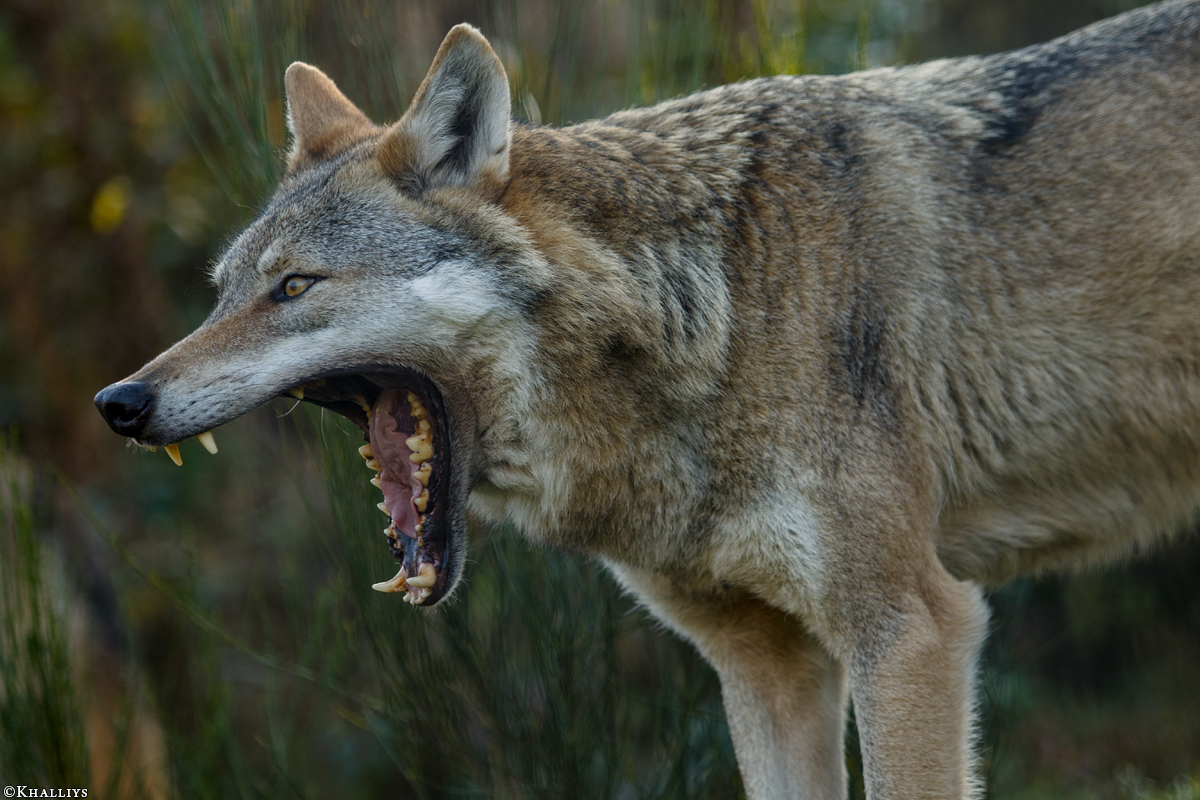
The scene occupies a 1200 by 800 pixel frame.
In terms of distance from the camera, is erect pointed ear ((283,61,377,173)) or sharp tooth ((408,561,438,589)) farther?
erect pointed ear ((283,61,377,173))

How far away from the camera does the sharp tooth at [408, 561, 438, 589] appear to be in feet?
8.57

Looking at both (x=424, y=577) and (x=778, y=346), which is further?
(x=778, y=346)

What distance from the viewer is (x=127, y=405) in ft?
7.71

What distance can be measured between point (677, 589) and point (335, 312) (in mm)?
1301

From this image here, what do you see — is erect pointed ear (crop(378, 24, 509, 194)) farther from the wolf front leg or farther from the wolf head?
the wolf front leg

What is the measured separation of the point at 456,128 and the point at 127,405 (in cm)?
111

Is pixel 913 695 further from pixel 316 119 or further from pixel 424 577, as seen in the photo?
pixel 316 119

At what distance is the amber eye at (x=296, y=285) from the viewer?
2.59 meters

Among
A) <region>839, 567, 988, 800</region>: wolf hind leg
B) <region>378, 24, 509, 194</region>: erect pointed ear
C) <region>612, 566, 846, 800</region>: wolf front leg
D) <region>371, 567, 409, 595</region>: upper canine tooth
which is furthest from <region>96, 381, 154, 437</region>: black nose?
<region>839, 567, 988, 800</region>: wolf hind leg

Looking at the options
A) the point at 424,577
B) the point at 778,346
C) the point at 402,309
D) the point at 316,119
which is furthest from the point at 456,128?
the point at 424,577

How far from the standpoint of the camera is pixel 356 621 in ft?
13.6

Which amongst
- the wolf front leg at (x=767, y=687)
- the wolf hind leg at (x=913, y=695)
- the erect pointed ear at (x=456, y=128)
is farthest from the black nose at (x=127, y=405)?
the wolf hind leg at (x=913, y=695)

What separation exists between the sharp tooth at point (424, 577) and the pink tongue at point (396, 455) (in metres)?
0.10

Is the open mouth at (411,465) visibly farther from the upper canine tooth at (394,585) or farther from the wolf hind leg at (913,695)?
the wolf hind leg at (913,695)
